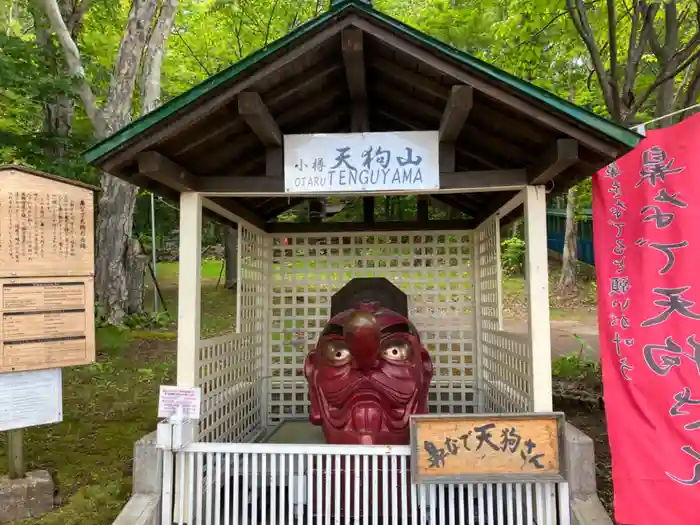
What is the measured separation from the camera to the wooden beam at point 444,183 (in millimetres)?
4297

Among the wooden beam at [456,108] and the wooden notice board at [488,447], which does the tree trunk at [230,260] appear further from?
the wooden notice board at [488,447]

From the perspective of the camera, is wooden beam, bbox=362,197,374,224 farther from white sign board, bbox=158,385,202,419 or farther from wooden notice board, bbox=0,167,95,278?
white sign board, bbox=158,385,202,419

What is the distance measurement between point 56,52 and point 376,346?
414 inches

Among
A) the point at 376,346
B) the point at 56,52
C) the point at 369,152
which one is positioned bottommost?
the point at 376,346

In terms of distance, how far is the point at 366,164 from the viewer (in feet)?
13.6

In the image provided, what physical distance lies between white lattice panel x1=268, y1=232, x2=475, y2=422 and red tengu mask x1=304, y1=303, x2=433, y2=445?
1.94m

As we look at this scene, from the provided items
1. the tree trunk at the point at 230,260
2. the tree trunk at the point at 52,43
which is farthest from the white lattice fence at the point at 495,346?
the tree trunk at the point at 230,260

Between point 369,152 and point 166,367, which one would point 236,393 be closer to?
point 369,152

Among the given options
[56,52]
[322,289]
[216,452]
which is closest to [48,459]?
[216,452]

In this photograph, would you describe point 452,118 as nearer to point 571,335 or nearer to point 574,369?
point 574,369

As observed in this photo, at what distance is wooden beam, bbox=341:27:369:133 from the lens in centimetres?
369

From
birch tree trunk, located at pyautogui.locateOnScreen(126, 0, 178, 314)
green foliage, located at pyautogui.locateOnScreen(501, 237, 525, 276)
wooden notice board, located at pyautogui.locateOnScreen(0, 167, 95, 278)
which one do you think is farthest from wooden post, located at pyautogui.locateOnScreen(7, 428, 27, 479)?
green foliage, located at pyautogui.locateOnScreen(501, 237, 525, 276)

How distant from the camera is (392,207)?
1341 cm

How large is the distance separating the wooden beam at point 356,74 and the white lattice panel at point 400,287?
196 cm
